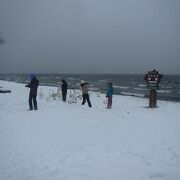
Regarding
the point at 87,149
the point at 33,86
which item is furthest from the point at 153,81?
the point at 87,149

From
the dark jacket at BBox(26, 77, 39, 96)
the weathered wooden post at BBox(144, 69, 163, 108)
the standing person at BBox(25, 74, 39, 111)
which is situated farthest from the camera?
the weathered wooden post at BBox(144, 69, 163, 108)

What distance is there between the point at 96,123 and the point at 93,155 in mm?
3962

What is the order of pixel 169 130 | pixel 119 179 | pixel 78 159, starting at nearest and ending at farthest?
pixel 119 179, pixel 78 159, pixel 169 130

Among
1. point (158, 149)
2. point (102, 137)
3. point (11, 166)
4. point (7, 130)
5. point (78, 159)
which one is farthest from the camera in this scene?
point (7, 130)

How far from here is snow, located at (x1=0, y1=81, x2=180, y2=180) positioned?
20.1ft

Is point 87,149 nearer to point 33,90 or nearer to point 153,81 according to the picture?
point 33,90

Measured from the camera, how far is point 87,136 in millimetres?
9000

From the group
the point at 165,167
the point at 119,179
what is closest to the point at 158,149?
the point at 165,167

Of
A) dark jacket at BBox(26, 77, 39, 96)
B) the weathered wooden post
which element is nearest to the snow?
dark jacket at BBox(26, 77, 39, 96)

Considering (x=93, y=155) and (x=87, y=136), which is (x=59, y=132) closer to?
(x=87, y=136)

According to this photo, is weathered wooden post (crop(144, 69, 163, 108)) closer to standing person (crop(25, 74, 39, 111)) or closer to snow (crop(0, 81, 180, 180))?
snow (crop(0, 81, 180, 180))

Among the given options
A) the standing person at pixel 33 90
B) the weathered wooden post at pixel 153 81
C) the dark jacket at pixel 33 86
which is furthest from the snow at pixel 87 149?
the weathered wooden post at pixel 153 81

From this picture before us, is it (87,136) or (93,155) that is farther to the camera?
(87,136)

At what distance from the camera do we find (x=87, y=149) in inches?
302
